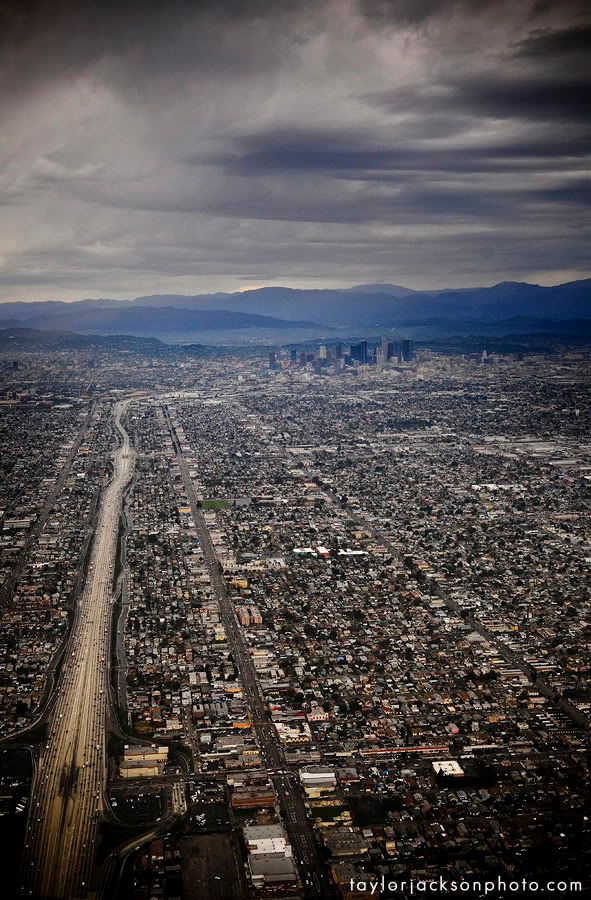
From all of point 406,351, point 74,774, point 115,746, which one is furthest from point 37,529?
point 406,351

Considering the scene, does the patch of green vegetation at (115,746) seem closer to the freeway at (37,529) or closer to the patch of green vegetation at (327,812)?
the patch of green vegetation at (327,812)

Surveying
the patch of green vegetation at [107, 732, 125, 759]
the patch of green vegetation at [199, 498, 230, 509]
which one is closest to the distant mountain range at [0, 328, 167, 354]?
the patch of green vegetation at [199, 498, 230, 509]

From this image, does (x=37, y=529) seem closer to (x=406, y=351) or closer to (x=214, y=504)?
(x=214, y=504)

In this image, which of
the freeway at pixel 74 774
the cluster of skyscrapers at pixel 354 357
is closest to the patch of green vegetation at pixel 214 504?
the freeway at pixel 74 774

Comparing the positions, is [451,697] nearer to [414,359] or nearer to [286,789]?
[286,789]

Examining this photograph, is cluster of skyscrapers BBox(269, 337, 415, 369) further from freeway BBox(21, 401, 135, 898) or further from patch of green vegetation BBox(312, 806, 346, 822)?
patch of green vegetation BBox(312, 806, 346, 822)

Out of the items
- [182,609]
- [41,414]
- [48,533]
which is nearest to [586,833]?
[182,609]

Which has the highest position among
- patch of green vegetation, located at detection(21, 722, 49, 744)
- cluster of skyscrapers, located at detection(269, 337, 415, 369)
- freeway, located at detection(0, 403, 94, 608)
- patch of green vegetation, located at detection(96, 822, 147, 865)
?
cluster of skyscrapers, located at detection(269, 337, 415, 369)

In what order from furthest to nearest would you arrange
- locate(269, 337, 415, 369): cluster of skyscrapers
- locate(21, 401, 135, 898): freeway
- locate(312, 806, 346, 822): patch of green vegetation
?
locate(269, 337, 415, 369): cluster of skyscrapers < locate(312, 806, 346, 822): patch of green vegetation < locate(21, 401, 135, 898): freeway
